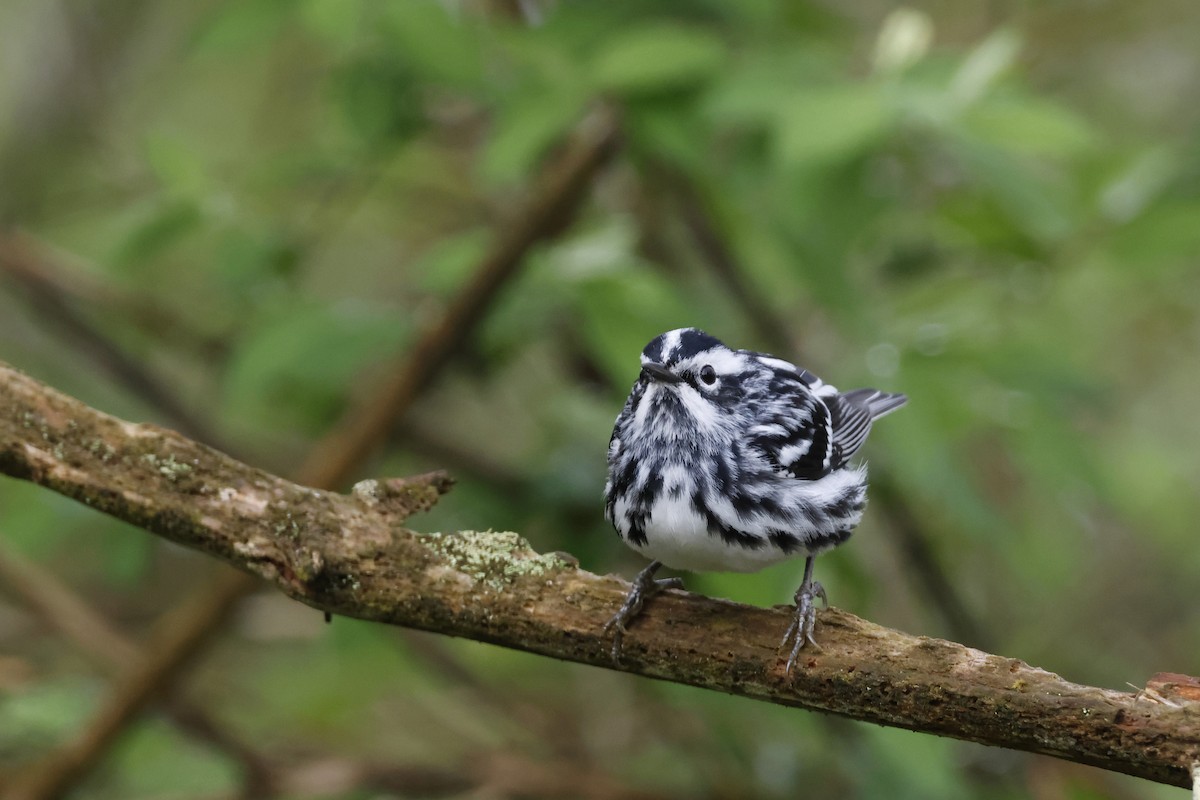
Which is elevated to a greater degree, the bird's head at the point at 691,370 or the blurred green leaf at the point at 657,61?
the blurred green leaf at the point at 657,61

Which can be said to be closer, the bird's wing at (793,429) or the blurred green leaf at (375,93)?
the bird's wing at (793,429)

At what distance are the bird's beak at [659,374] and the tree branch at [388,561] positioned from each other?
1.75 ft

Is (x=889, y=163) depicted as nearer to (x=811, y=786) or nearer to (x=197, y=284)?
(x=811, y=786)

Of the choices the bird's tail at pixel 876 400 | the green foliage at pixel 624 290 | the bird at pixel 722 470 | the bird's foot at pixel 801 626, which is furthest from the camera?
the bird's tail at pixel 876 400

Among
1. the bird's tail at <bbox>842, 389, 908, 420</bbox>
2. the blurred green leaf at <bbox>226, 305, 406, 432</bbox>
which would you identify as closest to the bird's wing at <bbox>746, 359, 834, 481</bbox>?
the bird's tail at <bbox>842, 389, 908, 420</bbox>

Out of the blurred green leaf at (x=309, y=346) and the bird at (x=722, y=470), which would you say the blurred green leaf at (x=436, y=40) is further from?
the bird at (x=722, y=470)

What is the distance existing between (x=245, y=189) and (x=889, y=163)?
213 centimetres

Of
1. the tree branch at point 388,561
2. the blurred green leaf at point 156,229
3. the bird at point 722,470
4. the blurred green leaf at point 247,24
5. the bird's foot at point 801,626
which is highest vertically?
the blurred green leaf at point 247,24

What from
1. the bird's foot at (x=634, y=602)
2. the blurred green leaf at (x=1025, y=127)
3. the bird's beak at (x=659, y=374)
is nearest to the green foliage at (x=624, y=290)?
the blurred green leaf at (x=1025, y=127)

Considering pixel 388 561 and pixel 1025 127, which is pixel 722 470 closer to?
pixel 388 561

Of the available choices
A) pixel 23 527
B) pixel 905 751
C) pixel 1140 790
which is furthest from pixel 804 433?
pixel 1140 790

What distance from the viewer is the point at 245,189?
4094 millimetres

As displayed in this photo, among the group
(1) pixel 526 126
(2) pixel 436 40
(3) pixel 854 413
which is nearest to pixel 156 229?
(2) pixel 436 40

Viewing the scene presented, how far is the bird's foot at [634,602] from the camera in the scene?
93.5 inches
